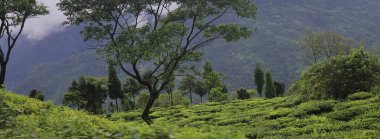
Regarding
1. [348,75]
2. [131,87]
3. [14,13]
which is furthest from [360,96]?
[131,87]

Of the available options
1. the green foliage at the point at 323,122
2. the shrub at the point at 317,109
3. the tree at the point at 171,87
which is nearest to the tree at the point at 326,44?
the tree at the point at 171,87

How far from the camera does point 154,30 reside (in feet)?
104

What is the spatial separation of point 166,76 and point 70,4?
827 centimetres

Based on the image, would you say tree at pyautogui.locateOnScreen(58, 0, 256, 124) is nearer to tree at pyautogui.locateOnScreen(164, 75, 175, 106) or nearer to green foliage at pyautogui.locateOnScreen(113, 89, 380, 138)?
tree at pyautogui.locateOnScreen(164, 75, 175, 106)

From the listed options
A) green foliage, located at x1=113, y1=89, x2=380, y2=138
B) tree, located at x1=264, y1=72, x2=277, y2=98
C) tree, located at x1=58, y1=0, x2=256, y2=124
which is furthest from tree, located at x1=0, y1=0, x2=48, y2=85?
tree, located at x1=264, y1=72, x2=277, y2=98

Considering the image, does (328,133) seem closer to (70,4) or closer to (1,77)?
(70,4)

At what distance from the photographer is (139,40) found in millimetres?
31828

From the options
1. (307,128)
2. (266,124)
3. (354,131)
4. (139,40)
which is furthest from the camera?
(139,40)

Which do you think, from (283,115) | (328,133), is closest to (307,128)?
(328,133)

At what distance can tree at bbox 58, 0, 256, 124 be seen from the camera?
31266 mm

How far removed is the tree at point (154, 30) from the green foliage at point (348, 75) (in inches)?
274

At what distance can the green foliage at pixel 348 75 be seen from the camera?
3478cm

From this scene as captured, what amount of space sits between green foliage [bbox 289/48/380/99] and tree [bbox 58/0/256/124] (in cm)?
695

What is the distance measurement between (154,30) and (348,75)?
1399 centimetres
